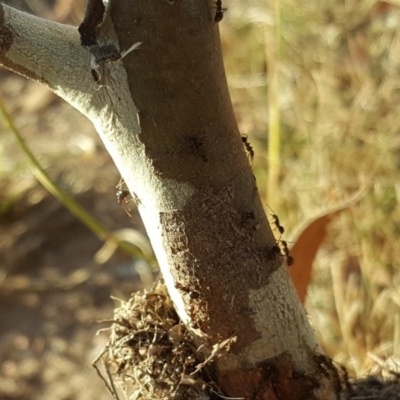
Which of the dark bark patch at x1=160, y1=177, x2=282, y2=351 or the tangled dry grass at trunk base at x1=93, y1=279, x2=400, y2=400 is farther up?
the dark bark patch at x1=160, y1=177, x2=282, y2=351

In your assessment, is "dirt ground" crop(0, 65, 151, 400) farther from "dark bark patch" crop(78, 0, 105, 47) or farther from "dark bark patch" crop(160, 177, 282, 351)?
"dark bark patch" crop(78, 0, 105, 47)

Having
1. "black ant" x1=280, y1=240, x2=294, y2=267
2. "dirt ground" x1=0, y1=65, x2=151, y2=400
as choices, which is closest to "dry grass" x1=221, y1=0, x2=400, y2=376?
"black ant" x1=280, y1=240, x2=294, y2=267

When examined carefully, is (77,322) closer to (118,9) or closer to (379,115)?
(379,115)

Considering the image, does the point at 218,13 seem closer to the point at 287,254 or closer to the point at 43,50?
the point at 43,50

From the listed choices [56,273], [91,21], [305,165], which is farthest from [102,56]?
[56,273]

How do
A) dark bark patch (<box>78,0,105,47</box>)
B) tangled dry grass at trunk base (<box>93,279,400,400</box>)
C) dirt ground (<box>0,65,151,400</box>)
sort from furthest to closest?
dirt ground (<box>0,65,151,400</box>) → tangled dry grass at trunk base (<box>93,279,400,400</box>) → dark bark patch (<box>78,0,105,47</box>)

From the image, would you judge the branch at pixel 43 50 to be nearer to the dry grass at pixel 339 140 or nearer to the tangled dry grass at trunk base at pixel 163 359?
the tangled dry grass at trunk base at pixel 163 359

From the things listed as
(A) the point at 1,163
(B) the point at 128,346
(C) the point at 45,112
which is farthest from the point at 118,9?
(C) the point at 45,112
